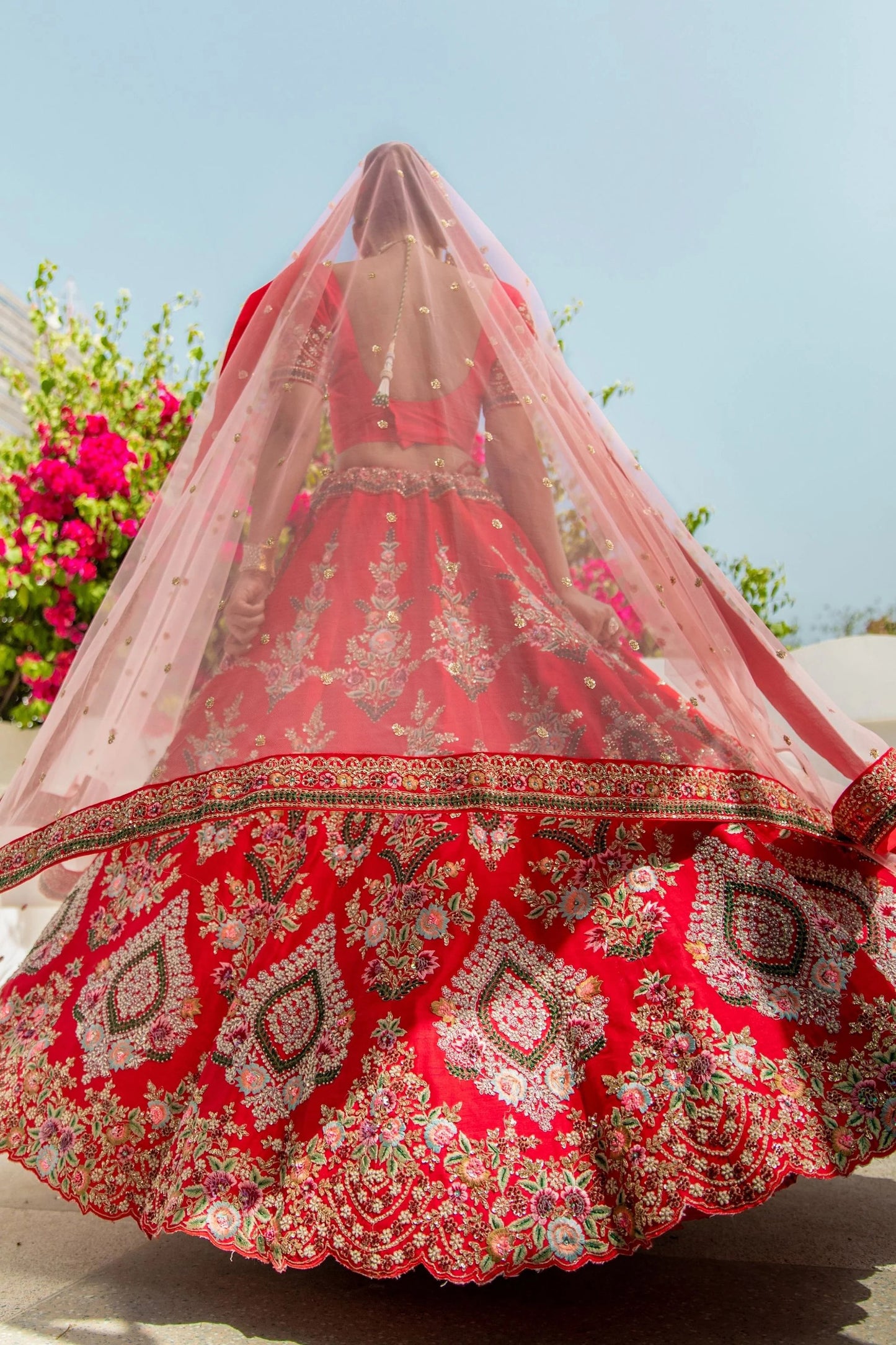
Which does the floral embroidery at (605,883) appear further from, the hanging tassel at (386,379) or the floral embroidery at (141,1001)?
the hanging tassel at (386,379)

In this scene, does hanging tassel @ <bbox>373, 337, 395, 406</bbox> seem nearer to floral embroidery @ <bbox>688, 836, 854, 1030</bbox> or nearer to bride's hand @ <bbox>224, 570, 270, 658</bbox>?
bride's hand @ <bbox>224, 570, 270, 658</bbox>

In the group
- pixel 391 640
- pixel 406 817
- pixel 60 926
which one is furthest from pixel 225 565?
pixel 60 926

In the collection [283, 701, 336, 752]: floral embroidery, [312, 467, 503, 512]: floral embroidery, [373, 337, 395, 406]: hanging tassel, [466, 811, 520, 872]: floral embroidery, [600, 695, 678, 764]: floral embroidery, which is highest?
[373, 337, 395, 406]: hanging tassel

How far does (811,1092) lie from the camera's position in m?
1.26

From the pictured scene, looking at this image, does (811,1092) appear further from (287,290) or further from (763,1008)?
(287,290)

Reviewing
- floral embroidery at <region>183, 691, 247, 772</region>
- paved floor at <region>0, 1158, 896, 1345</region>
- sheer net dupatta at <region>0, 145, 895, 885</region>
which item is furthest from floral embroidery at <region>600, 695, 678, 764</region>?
paved floor at <region>0, 1158, 896, 1345</region>

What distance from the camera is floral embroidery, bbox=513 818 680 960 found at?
1367 mm

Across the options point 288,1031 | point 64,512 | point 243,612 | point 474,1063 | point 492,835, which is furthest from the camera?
point 64,512

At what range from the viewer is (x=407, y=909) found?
140 cm

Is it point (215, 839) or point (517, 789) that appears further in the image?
point (215, 839)

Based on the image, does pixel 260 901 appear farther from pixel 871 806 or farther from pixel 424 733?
pixel 871 806

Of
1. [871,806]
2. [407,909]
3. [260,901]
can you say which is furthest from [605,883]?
[260,901]

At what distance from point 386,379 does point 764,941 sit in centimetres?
115

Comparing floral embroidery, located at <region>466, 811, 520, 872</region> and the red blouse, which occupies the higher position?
the red blouse
